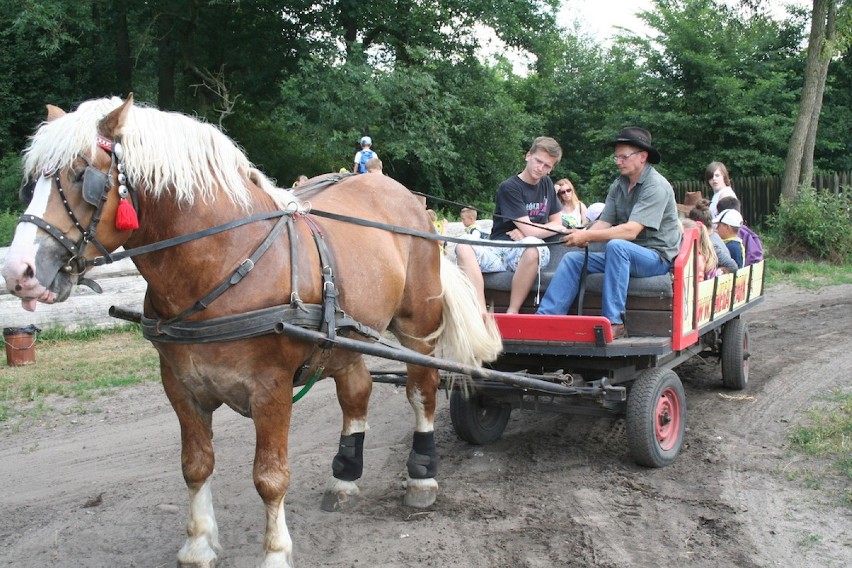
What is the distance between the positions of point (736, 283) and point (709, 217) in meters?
0.64

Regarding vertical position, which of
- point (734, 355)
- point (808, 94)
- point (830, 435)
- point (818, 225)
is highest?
point (808, 94)

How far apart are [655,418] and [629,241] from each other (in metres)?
1.09

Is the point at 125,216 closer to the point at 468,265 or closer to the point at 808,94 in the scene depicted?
the point at 468,265

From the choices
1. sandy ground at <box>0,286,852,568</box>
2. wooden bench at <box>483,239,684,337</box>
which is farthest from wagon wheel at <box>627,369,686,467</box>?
wooden bench at <box>483,239,684,337</box>

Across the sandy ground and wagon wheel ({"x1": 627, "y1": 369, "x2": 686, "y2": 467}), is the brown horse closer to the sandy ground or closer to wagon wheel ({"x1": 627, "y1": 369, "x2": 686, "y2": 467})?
the sandy ground

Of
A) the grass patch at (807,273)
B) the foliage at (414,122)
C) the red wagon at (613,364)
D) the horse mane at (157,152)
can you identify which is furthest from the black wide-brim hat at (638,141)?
the foliage at (414,122)

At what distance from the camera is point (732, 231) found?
22.4 ft

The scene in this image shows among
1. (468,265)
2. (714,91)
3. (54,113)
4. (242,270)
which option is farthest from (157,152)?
(714,91)

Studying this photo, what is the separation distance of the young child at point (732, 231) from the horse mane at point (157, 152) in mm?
4608

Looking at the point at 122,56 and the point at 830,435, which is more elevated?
the point at 122,56

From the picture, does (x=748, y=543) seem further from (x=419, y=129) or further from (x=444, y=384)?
(x=419, y=129)

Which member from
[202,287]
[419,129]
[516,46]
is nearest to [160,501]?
[202,287]

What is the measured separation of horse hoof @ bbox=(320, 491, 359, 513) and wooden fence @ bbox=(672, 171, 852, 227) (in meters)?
14.2

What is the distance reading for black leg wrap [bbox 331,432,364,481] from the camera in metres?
4.25
